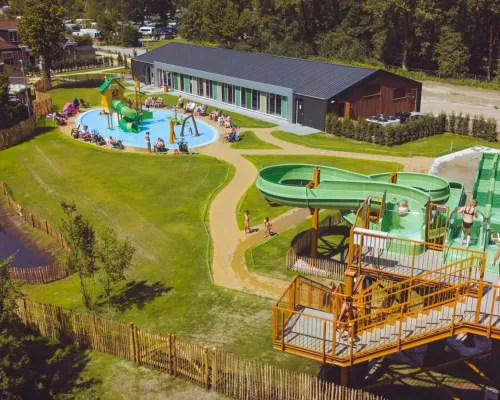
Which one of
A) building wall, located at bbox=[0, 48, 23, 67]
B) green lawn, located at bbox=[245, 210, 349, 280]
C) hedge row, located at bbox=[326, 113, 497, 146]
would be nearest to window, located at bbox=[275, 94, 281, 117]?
hedge row, located at bbox=[326, 113, 497, 146]

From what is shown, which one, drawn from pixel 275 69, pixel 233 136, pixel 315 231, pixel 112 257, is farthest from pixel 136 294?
pixel 275 69

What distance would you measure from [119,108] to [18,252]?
2716cm

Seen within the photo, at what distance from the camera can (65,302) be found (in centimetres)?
2634

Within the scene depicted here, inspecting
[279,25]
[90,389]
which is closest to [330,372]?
[90,389]

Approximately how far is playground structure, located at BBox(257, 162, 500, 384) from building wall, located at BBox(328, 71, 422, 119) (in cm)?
3047

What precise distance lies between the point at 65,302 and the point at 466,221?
17.9m

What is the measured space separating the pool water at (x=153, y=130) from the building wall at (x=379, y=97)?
42.0 feet

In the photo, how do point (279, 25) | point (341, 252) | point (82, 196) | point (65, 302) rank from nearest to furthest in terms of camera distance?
point (65, 302)
point (341, 252)
point (82, 196)
point (279, 25)

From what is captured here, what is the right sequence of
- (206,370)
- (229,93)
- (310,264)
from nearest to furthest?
(206,370) < (310,264) < (229,93)

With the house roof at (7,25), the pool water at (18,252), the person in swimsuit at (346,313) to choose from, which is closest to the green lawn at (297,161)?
the pool water at (18,252)

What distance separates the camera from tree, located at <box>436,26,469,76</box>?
90.4 m

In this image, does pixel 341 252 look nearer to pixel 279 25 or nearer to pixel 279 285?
pixel 279 285

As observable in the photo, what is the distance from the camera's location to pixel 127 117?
187 ft

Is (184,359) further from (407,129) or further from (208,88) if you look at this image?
(208,88)
